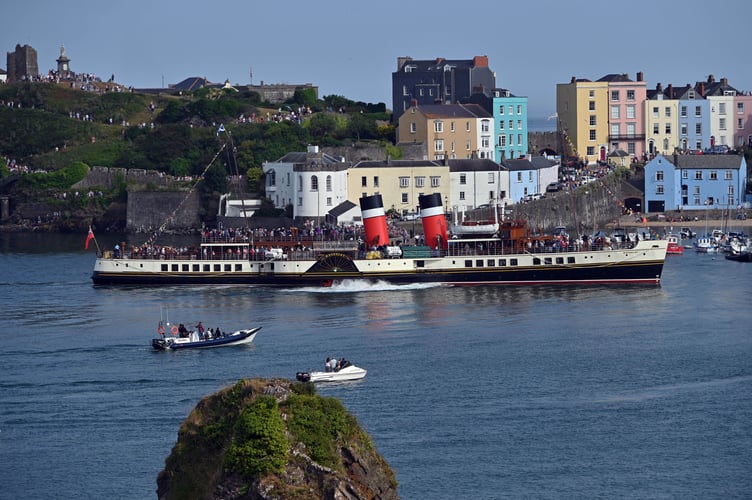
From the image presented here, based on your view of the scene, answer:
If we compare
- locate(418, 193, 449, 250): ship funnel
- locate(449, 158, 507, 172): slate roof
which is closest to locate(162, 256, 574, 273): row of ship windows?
locate(418, 193, 449, 250): ship funnel

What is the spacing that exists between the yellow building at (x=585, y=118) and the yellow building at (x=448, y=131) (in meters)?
9.59

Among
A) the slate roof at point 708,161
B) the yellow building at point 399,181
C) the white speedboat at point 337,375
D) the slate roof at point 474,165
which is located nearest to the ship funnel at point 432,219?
the yellow building at point 399,181

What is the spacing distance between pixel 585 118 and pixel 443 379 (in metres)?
61.3

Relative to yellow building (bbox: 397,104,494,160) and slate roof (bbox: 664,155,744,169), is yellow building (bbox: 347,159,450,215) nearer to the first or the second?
yellow building (bbox: 397,104,494,160)

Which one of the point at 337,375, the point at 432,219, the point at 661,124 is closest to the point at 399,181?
the point at 432,219

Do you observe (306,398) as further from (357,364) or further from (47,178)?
(47,178)

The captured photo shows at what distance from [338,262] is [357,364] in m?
21.0

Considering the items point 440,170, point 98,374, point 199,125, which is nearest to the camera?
point 98,374

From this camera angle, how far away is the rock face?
82.4 ft

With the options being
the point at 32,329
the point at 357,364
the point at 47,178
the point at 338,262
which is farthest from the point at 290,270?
the point at 47,178

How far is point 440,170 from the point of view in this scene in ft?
280

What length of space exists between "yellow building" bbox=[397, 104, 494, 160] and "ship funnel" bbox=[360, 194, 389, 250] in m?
23.7

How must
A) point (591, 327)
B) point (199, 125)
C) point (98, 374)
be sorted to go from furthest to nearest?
point (199, 125), point (591, 327), point (98, 374)

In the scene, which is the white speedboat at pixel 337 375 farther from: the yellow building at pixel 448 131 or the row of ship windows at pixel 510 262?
the yellow building at pixel 448 131
